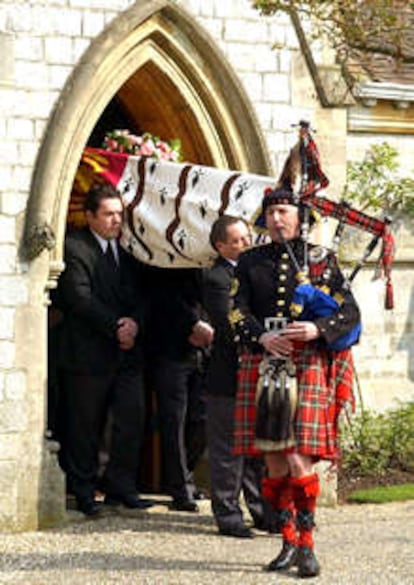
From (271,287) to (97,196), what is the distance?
7.10 feet

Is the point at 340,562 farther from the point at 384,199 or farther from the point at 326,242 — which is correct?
the point at 384,199

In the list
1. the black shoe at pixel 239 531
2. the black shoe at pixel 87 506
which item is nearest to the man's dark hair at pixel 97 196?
the black shoe at pixel 87 506

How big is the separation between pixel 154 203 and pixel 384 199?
110 inches

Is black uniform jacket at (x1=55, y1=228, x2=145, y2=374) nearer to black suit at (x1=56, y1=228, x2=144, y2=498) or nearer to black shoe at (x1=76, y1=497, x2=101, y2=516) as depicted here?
black suit at (x1=56, y1=228, x2=144, y2=498)

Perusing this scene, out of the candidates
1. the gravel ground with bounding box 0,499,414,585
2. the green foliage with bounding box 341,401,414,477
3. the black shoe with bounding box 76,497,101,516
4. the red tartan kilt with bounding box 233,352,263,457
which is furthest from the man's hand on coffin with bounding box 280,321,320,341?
the green foliage with bounding box 341,401,414,477

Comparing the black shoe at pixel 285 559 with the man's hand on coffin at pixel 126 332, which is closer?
the black shoe at pixel 285 559

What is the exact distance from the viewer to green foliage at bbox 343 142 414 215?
1304 cm

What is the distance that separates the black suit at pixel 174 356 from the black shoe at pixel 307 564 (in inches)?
96.7

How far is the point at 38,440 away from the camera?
10570mm

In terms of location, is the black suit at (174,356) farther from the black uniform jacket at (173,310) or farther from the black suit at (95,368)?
the black suit at (95,368)

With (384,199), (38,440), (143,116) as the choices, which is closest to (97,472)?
(38,440)

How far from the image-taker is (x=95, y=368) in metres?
10.8

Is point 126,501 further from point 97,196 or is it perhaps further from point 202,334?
point 97,196

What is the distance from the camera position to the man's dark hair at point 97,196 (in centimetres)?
1079
